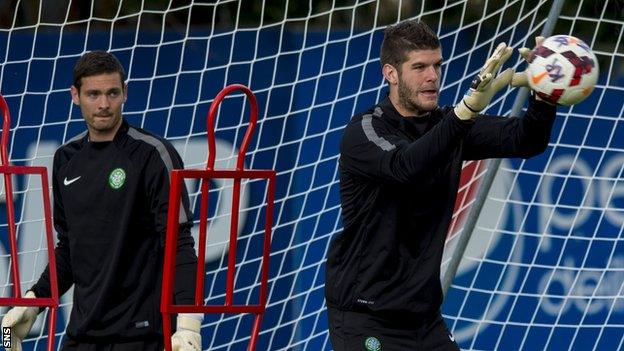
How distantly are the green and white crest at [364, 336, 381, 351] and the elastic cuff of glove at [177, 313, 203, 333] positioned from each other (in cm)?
69

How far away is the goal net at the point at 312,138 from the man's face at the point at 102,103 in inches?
68.2

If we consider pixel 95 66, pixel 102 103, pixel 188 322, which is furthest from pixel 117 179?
pixel 188 322

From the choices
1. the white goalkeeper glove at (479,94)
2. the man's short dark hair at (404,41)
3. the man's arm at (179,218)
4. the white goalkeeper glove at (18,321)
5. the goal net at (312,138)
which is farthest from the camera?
the goal net at (312,138)

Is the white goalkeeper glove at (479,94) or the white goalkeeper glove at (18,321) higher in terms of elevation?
the white goalkeeper glove at (479,94)

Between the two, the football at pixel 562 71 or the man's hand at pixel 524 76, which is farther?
the man's hand at pixel 524 76

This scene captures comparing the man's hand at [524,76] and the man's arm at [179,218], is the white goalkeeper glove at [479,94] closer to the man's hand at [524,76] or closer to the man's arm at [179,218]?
the man's hand at [524,76]

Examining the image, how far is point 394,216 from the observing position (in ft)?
18.5

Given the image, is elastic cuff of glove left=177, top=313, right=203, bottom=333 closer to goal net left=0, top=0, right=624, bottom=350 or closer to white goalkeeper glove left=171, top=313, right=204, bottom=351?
white goalkeeper glove left=171, top=313, right=204, bottom=351

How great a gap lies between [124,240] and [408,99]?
122 cm

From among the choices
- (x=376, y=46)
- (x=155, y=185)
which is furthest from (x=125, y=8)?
(x=155, y=185)

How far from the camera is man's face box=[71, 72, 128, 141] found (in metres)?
6.27

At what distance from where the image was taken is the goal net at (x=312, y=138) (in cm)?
820

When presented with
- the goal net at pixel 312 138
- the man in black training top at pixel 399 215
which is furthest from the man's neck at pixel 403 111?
the goal net at pixel 312 138

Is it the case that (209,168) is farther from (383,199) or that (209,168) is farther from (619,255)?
(619,255)
